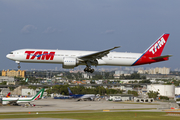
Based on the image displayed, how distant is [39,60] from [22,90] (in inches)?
4799

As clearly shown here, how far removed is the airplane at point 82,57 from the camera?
187 feet

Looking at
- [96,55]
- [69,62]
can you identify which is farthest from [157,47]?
[69,62]

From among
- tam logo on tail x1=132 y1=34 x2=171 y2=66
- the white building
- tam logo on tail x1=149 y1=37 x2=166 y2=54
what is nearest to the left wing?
tam logo on tail x1=132 y1=34 x2=171 y2=66

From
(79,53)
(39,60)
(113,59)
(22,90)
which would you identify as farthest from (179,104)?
(22,90)

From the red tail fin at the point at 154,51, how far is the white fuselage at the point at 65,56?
114cm

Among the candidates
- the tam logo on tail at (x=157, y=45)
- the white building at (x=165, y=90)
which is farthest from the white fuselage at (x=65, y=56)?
the white building at (x=165, y=90)

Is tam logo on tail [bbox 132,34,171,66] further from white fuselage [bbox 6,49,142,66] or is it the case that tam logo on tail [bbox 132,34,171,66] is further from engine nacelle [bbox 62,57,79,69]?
engine nacelle [bbox 62,57,79,69]

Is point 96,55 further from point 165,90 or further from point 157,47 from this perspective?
point 165,90

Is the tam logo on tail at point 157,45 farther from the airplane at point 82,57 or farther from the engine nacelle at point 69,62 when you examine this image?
the engine nacelle at point 69,62

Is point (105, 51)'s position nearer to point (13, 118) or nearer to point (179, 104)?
point (13, 118)

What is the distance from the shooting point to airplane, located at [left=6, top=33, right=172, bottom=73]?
57000 millimetres

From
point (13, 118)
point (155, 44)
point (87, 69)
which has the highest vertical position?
point (155, 44)

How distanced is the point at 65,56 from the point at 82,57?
363cm

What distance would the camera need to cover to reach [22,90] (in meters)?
173
